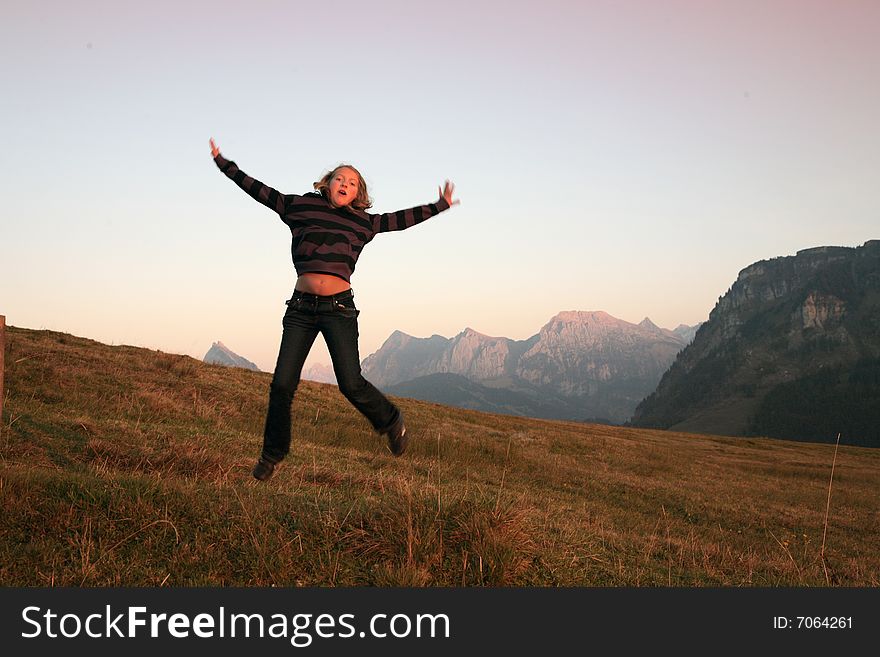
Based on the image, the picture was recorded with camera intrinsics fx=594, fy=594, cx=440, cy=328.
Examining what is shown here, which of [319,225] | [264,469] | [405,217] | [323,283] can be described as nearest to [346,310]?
[323,283]

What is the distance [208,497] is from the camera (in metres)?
5.41

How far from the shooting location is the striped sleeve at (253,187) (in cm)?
629

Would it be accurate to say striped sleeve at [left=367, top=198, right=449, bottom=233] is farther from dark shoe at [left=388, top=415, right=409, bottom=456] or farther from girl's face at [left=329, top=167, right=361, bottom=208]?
dark shoe at [left=388, top=415, right=409, bottom=456]

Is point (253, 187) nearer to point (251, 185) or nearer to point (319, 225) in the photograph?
point (251, 185)

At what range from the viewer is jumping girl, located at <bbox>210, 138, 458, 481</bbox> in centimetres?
582

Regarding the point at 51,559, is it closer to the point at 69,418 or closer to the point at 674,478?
the point at 69,418

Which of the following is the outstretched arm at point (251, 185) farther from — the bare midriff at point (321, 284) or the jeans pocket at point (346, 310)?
the jeans pocket at point (346, 310)

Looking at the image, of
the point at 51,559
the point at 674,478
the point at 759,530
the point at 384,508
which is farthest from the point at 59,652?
the point at 674,478

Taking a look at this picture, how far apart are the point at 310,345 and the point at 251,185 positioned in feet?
6.25

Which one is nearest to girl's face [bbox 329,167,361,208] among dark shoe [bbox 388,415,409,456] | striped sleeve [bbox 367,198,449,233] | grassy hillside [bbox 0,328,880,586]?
striped sleeve [bbox 367,198,449,233]

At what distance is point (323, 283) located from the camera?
19.0 ft

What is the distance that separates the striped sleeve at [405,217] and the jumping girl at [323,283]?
1 cm

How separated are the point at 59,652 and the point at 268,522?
5.63ft

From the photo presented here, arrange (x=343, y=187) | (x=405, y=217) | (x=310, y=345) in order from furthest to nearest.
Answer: (x=405, y=217) < (x=343, y=187) < (x=310, y=345)
